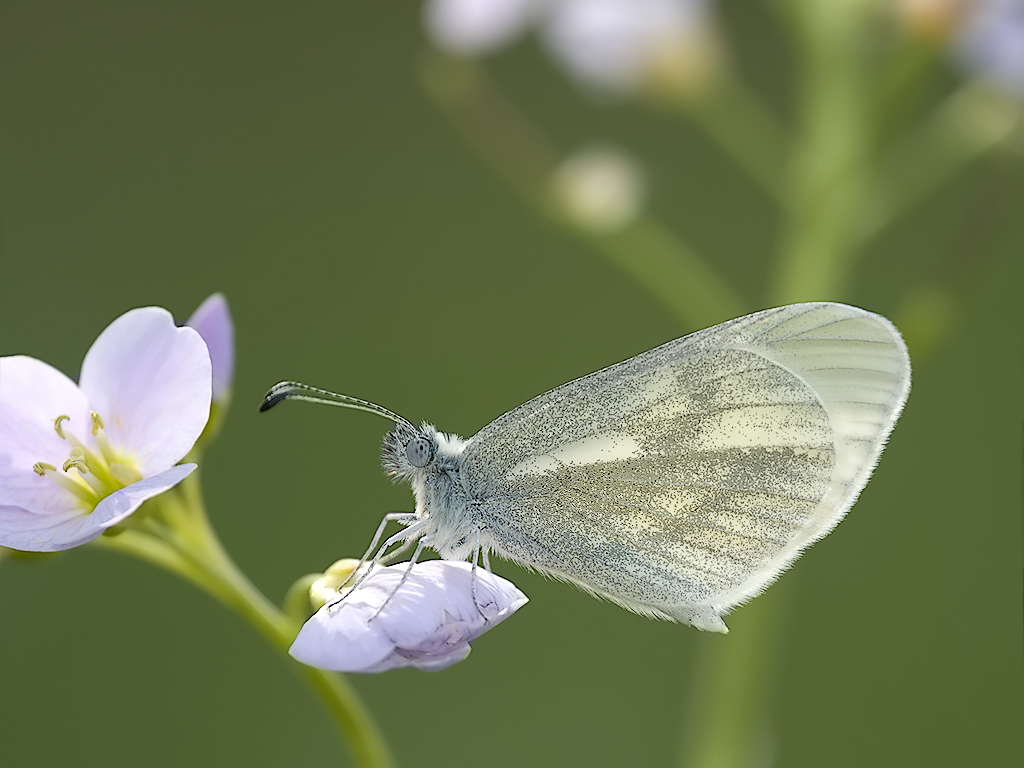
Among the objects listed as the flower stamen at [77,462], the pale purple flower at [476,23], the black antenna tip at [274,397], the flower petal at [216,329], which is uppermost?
A: the pale purple flower at [476,23]

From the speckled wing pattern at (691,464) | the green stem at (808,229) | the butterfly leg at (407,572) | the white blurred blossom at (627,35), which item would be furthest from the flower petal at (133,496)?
the white blurred blossom at (627,35)

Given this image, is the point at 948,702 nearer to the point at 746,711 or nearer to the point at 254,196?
the point at 746,711

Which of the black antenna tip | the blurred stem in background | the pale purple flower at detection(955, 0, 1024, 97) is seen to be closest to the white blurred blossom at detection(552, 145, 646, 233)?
the blurred stem in background

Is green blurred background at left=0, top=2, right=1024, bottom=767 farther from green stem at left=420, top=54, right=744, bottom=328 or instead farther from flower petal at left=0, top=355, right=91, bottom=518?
flower petal at left=0, top=355, right=91, bottom=518

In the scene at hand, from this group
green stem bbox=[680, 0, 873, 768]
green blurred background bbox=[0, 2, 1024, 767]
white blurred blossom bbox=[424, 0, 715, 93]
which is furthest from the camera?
green blurred background bbox=[0, 2, 1024, 767]

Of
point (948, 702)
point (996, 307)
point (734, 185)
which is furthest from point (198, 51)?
point (948, 702)

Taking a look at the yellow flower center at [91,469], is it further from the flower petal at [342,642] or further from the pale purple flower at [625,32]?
the pale purple flower at [625,32]
